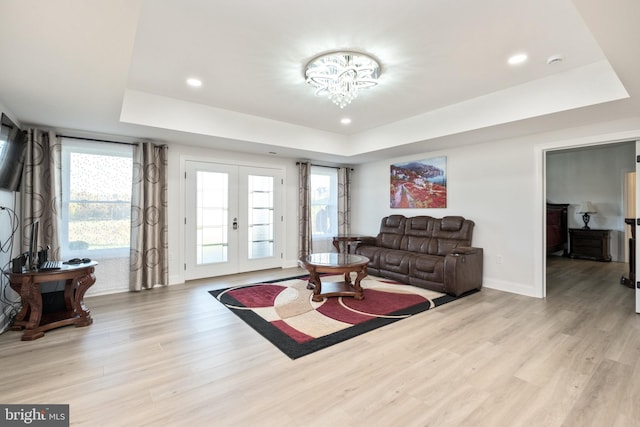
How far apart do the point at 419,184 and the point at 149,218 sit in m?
4.57

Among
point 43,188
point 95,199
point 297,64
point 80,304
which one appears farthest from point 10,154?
point 297,64

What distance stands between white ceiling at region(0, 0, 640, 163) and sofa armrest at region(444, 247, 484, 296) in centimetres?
168

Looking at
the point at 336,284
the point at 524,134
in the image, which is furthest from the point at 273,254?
the point at 524,134

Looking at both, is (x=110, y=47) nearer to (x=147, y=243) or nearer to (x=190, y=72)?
(x=190, y=72)

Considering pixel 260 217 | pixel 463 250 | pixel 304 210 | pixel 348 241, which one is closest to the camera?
pixel 463 250

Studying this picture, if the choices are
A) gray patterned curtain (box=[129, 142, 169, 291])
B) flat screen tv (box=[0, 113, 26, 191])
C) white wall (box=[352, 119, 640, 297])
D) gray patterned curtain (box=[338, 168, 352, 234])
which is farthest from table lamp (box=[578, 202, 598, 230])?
flat screen tv (box=[0, 113, 26, 191])

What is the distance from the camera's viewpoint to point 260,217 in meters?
5.64

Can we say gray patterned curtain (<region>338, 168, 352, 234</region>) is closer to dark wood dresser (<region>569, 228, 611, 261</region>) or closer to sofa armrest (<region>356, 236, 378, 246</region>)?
sofa armrest (<region>356, 236, 378, 246</region>)

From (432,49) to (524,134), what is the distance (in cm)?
242

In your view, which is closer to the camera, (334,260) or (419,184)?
(334,260)

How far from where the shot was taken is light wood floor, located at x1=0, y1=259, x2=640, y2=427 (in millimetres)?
1747

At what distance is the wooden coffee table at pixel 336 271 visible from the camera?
12.0ft

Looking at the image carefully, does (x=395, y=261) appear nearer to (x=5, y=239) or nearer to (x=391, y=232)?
(x=391, y=232)

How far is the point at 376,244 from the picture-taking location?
229 inches
